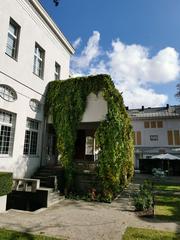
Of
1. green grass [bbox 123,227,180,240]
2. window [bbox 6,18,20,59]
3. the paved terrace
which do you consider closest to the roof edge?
window [bbox 6,18,20,59]

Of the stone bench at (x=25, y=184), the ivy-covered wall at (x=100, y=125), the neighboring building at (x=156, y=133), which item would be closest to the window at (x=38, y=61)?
the ivy-covered wall at (x=100, y=125)

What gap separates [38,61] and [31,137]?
4659 millimetres

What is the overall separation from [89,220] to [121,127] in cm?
542

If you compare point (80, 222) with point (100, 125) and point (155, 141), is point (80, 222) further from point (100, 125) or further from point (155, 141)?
point (155, 141)

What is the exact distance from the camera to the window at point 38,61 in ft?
39.7

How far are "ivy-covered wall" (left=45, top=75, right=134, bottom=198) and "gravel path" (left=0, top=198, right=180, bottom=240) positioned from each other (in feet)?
6.75

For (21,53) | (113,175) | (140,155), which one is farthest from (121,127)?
(140,155)

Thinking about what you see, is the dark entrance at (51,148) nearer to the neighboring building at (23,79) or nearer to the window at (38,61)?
the neighboring building at (23,79)

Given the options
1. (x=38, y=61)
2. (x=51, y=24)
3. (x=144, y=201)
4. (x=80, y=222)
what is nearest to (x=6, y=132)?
(x=38, y=61)

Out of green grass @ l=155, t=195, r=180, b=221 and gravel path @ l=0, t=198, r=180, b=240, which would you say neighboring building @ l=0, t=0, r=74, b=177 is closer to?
gravel path @ l=0, t=198, r=180, b=240

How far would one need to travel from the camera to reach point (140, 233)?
540 centimetres

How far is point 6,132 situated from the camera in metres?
9.58

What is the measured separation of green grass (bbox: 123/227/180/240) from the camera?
512 centimetres

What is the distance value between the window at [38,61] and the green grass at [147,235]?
9692 mm
